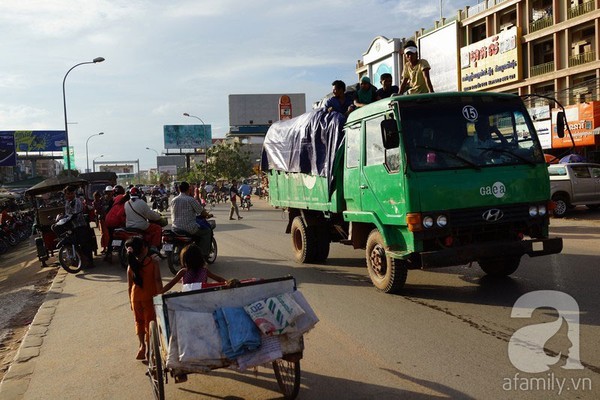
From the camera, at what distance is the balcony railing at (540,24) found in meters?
33.8

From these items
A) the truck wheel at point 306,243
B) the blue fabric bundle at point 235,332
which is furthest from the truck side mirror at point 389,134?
the truck wheel at point 306,243

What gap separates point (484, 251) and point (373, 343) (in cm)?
200

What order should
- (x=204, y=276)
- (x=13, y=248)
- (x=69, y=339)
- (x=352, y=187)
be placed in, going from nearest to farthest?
(x=204, y=276)
(x=69, y=339)
(x=352, y=187)
(x=13, y=248)

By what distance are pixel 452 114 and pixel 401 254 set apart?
6.14 feet

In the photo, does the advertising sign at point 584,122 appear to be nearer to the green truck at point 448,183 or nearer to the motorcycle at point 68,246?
the green truck at point 448,183

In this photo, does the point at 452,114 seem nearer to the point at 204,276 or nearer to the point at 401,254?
the point at 401,254

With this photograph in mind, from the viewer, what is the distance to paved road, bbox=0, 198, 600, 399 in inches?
172

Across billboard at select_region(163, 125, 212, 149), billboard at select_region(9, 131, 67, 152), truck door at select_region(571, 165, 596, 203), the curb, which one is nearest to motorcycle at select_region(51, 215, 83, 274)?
the curb

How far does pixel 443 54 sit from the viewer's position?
40.1m

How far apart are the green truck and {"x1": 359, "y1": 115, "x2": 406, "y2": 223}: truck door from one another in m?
0.01

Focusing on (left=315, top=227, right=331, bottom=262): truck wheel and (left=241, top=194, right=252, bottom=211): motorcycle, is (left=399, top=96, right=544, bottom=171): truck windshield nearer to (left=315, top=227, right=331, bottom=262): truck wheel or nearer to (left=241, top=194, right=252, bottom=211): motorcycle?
(left=315, top=227, right=331, bottom=262): truck wheel

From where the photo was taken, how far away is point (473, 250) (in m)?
6.51

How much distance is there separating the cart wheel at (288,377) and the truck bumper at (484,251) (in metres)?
2.61

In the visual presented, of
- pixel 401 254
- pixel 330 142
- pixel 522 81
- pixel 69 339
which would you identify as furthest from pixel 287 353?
pixel 522 81
